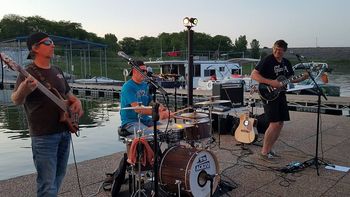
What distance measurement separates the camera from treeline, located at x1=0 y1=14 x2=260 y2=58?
81.1 metres

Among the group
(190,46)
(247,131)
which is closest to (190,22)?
(190,46)

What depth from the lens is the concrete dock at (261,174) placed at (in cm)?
491

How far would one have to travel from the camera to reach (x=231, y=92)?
955 cm

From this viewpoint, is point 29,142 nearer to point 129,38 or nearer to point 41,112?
point 41,112

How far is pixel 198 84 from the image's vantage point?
24.8 meters

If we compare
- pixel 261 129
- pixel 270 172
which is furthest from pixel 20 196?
pixel 261 129

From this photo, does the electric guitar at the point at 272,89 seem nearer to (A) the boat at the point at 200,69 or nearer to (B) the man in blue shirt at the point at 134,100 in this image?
(B) the man in blue shirt at the point at 134,100

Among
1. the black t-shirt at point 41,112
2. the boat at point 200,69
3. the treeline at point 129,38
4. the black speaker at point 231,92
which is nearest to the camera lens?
the black t-shirt at point 41,112

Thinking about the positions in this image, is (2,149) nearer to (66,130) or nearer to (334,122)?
(66,130)

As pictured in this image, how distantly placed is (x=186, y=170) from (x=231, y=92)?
5763 mm

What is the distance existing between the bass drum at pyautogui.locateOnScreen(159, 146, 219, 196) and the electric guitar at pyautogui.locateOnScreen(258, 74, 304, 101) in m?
2.28

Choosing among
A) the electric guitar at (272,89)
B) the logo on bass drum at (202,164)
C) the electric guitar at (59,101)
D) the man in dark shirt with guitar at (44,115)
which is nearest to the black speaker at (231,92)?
the electric guitar at (272,89)

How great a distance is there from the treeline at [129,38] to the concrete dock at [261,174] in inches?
2617

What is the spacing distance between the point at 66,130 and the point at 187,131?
1.71m
